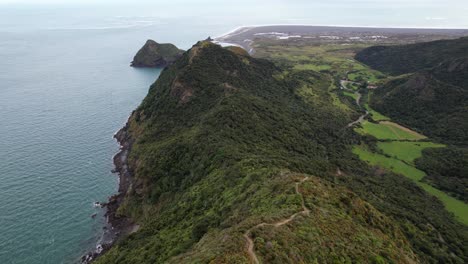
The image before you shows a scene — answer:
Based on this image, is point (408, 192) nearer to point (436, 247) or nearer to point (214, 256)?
point (436, 247)

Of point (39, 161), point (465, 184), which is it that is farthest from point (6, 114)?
point (465, 184)

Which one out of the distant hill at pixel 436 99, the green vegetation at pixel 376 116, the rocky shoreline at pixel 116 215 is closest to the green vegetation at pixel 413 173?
the distant hill at pixel 436 99

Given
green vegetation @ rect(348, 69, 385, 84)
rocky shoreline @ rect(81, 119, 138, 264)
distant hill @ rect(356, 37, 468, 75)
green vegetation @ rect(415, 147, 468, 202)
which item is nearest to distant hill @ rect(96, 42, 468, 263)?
rocky shoreline @ rect(81, 119, 138, 264)

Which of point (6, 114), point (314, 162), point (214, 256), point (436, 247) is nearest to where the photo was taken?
point (214, 256)

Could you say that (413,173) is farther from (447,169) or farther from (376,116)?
(376,116)

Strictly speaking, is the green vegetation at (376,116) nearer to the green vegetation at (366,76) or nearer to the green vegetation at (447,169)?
the green vegetation at (447,169)

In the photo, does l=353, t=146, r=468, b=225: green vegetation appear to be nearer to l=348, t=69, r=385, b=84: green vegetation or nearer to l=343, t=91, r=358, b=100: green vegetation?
l=343, t=91, r=358, b=100: green vegetation
